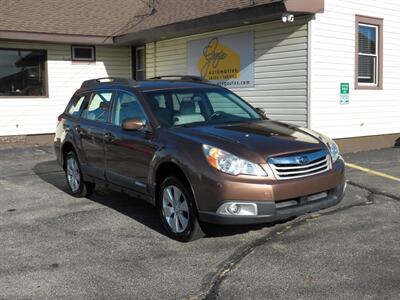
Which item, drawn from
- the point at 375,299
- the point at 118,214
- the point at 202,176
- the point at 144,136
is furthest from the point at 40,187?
the point at 375,299

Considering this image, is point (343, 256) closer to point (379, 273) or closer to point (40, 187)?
point (379, 273)

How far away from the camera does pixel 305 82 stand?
11.2 meters

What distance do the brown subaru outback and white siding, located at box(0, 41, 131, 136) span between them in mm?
8103

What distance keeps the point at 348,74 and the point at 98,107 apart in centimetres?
652

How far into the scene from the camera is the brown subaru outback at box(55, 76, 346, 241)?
17.1ft

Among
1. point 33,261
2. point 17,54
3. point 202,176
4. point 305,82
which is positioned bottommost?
point 33,261

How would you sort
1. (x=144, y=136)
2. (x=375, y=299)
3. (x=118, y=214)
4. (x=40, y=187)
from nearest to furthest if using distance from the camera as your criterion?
(x=375, y=299) → (x=144, y=136) → (x=118, y=214) → (x=40, y=187)

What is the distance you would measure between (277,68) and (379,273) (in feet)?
24.9

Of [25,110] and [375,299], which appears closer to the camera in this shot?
[375,299]

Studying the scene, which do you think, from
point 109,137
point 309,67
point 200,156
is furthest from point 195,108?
point 309,67

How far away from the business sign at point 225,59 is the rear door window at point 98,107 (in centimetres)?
550

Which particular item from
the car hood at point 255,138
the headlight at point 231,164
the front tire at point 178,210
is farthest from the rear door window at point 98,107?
the headlight at point 231,164

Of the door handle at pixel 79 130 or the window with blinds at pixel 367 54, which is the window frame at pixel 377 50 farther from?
the door handle at pixel 79 130

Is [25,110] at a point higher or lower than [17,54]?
lower
